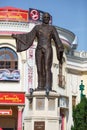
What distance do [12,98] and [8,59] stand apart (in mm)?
2679

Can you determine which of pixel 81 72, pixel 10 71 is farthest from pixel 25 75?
pixel 81 72

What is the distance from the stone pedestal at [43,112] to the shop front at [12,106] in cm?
1733

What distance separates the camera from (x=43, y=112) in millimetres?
12695

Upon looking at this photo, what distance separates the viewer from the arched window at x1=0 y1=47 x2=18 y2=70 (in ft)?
102

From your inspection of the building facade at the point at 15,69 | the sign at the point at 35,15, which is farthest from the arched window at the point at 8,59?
the sign at the point at 35,15

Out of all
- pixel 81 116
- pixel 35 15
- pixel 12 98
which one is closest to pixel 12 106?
pixel 12 98

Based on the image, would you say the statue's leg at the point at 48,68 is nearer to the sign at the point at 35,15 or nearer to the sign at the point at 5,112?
the sign at the point at 5,112

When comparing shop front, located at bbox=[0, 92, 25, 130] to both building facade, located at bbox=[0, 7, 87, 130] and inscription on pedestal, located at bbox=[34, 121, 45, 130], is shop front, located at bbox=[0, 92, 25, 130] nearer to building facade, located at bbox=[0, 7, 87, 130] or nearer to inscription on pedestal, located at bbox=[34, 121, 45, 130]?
building facade, located at bbox=[0, 7, 87, 130]

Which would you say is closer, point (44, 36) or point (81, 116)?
point (44, 36)

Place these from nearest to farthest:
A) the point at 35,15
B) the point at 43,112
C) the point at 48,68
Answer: the point at 43,112 → the point at 48,68 → the point at 35,15

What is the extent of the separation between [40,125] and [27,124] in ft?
1.58

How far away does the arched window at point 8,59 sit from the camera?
31.2 m

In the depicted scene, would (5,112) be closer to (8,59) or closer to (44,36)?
(8,59)

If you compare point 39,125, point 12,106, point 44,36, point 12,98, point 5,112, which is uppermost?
point 44,36
